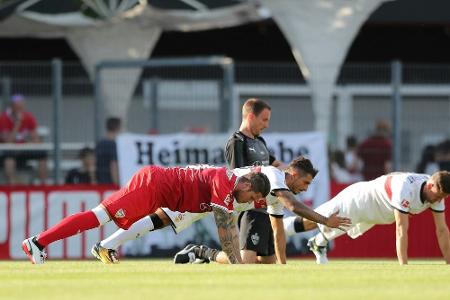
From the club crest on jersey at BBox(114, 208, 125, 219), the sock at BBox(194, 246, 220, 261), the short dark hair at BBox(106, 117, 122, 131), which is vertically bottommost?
the sock at BBox(194, 246, 220, 261)

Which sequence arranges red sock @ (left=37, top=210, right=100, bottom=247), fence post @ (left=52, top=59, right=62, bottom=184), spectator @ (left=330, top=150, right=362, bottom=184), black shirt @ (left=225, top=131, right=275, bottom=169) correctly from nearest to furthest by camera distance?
1. red sock @ (left=37, top=210, right=100, bottom=247)
2. black shirt @ (left=225, top=131, right=275, bottom=169)
3. fence post @ (left=52, top=59, right=62, bottom=184)
4. spectator @ (left=330, top=150, right=362, bottom=184)

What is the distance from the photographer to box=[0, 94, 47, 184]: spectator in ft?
75.8

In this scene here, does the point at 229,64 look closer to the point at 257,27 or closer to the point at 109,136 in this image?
the point at 109,136

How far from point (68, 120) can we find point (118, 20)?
332 cm

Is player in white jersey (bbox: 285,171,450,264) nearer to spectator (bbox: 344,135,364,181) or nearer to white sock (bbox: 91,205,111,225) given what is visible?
white sock (bbox: 91,205,111,225)

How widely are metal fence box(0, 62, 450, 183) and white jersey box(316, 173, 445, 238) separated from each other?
490 centimetres

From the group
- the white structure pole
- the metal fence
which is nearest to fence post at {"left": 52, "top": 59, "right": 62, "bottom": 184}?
the metal fence

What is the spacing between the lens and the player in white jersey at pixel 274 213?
15359 millimetres

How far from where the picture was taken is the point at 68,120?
2356cm

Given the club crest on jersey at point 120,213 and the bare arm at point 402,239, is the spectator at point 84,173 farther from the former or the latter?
the bare arm at point 402,239

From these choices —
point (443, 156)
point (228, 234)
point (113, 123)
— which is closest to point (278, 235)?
point (228, 234)

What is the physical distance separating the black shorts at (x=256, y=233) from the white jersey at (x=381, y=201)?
124 cm

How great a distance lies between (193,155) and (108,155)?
4.20 ft

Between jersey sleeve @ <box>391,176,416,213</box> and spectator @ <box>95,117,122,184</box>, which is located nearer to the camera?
jersey sleeve @ <box>391,176,416,213</box>
